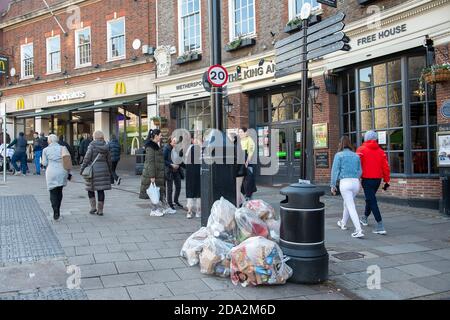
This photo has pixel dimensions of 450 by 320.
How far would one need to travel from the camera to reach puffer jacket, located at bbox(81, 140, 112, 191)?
864 cm

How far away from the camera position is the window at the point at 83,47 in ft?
71.4

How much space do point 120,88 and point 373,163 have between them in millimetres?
14898

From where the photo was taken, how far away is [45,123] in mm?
24703

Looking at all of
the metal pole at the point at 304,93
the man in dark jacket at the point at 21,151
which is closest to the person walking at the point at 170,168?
the metal pole at the point at 304,93

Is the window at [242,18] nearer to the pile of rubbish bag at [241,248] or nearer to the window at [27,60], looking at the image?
the pile of rubbish bag at [241,248]

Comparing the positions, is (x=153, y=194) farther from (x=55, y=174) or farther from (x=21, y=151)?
(x=21, y=151)

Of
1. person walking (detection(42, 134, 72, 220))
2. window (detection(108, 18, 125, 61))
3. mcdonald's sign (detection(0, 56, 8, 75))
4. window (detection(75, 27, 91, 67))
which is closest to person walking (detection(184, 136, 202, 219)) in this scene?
person walking (detection(42, 134, 72, 220))

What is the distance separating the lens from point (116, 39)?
20.4m

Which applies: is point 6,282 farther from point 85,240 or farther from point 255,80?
point 255,80

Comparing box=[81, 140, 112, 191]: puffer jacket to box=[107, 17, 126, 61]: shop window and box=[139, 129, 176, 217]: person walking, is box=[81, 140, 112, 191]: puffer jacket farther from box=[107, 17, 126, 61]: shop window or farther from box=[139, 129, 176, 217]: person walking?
box=[107, 17, 126, 61]: shop window

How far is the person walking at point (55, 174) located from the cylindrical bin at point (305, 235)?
16.5ft

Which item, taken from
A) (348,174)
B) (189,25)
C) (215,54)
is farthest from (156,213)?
(189,25)
